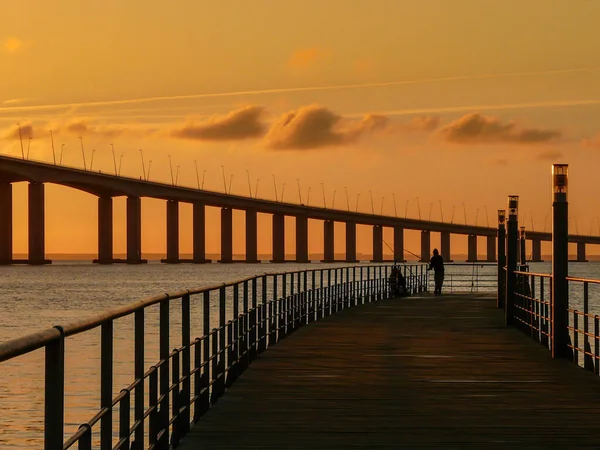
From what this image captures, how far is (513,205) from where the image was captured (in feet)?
91.0

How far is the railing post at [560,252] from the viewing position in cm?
1728

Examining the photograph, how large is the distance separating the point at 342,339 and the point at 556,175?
20.2 ft

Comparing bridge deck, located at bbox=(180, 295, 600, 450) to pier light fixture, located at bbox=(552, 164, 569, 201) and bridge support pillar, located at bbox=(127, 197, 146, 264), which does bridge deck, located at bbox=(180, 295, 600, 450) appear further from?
bridge support pillar, located at bbox=(127, 197, 146, 264)

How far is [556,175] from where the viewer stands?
17.9 m

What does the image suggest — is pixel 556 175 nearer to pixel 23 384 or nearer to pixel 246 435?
pixel 246 435

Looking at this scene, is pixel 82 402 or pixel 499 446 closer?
pixel 499 446

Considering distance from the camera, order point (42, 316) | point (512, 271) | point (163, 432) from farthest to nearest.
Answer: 1. point (42, 316)
2. point (512, 271)
3. point (163, 432)

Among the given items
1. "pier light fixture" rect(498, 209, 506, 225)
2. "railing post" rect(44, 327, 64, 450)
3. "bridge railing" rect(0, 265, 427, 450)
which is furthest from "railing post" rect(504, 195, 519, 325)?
"railing post" rect(44, 327, 64, 450)

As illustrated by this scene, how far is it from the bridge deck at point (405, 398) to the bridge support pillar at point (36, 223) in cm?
14267

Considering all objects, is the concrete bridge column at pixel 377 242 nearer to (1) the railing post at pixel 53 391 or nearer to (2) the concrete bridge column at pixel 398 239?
(2) the concrete bridge column at pixel 398 239

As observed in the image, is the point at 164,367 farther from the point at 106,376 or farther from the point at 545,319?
the point at 545,319

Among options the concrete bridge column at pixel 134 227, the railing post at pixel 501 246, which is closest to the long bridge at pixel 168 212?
the concrete bridge column at pixel 134 227

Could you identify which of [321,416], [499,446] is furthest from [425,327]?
[499,446]

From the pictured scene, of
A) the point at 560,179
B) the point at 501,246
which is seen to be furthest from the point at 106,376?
the point at 501,246
